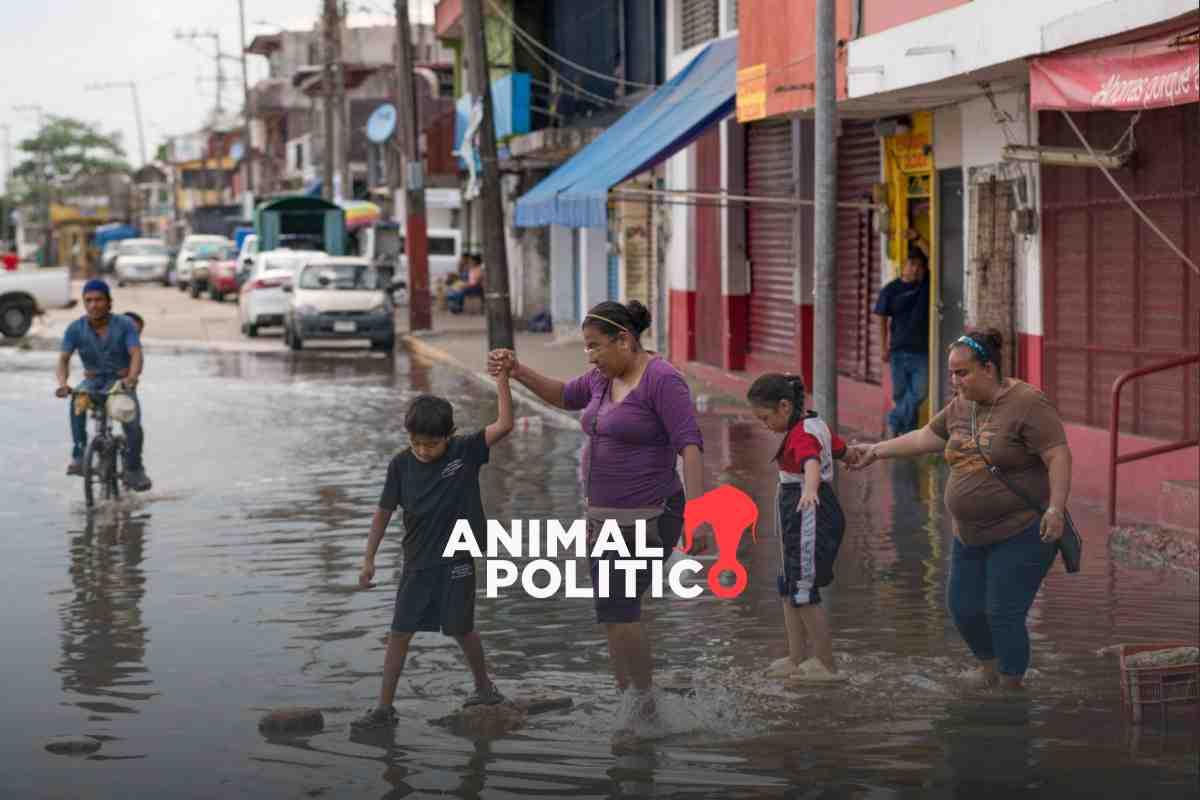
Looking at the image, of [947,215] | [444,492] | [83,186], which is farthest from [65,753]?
[83,186]

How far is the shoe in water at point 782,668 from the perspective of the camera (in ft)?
29.7

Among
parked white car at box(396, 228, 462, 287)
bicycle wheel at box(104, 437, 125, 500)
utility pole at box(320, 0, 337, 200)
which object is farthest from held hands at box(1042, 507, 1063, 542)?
parked white car at box(396, 228, 462, 287)

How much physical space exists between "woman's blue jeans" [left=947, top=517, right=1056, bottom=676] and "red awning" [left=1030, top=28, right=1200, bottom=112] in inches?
146

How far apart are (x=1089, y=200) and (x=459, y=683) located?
8170mm

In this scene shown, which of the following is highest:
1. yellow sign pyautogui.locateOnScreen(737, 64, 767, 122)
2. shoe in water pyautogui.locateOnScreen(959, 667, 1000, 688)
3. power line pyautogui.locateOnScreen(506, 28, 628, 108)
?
power line pyautogui.locateOnScreen(506, 28, 628, 108)

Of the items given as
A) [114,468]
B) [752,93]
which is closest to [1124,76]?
[114,468]

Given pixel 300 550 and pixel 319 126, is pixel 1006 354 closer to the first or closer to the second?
pixel 300 550

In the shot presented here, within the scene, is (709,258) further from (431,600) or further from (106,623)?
(431,600)

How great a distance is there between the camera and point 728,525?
559 inches

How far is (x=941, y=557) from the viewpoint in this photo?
41.5 ft

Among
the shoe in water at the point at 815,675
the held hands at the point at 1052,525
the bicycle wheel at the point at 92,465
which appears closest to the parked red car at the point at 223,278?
the bicycle wheel at the point at 92,465

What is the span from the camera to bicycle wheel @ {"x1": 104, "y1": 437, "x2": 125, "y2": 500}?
15805 millimetres

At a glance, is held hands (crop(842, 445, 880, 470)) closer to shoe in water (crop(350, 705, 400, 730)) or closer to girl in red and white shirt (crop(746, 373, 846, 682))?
girl in red and white shirt (crop(746, 373, 846, 682))

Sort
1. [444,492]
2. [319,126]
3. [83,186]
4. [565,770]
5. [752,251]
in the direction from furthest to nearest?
[83,186]
[319,126]
[752,251]
[444,492]
[565,770]
